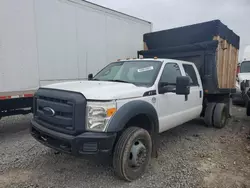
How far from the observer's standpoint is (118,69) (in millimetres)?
4473

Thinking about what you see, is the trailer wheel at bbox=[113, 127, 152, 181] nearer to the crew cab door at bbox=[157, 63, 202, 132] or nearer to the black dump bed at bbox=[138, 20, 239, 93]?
the crew cab door at bbox=[157, 63, 202, 132]

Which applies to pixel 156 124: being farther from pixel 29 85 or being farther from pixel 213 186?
pixel 29 85

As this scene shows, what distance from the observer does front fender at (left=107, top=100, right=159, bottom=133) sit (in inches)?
112

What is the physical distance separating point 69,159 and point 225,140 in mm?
3665

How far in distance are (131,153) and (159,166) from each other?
2.59 feet

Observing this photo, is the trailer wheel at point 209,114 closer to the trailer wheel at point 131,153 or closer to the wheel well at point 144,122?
the wheel well at point 144,122

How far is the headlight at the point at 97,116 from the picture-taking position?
111 inches

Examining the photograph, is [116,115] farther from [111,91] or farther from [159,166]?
[159,166]

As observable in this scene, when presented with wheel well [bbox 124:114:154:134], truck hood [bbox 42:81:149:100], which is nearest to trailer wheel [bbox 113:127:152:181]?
wheel well [bbox 124:114:154:134]

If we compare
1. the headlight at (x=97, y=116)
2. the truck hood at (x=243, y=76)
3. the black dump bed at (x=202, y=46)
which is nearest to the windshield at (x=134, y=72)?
the headlight at (x=97, y=116)

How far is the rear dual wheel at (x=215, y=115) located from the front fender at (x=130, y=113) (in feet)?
9.86

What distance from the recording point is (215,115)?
595 cm

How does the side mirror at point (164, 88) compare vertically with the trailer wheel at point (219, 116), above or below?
above

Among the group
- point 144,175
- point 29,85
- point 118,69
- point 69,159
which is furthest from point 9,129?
point 144,175
